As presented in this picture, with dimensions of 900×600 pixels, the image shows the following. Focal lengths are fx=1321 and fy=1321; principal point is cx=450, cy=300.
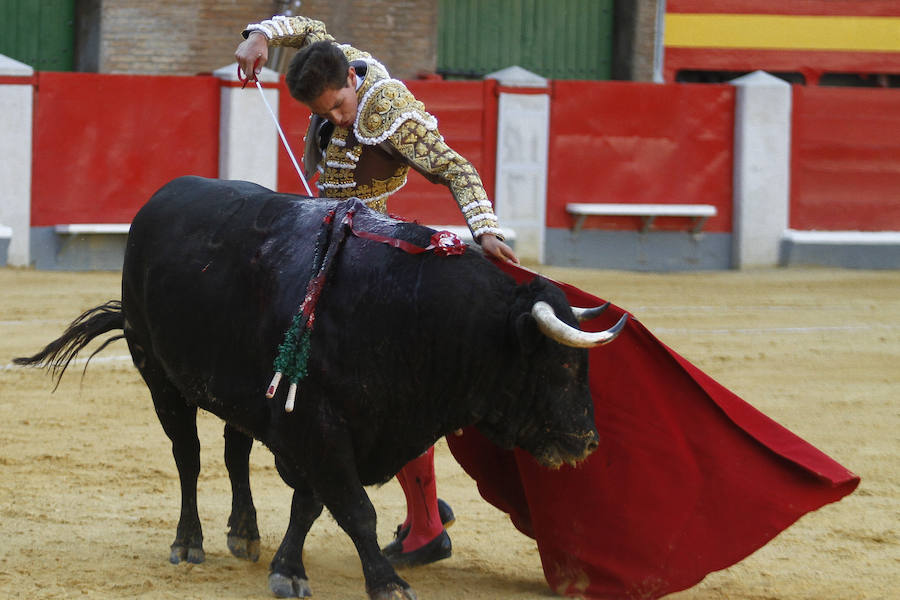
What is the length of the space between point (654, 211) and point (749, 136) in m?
0.98

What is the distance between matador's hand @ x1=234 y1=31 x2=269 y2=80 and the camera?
3410 mm

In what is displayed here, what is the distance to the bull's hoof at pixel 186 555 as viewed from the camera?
3.48 meters

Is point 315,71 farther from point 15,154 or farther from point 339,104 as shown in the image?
point 15,154

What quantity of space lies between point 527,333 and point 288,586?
870mm

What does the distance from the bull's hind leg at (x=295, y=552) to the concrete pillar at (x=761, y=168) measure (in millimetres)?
7883

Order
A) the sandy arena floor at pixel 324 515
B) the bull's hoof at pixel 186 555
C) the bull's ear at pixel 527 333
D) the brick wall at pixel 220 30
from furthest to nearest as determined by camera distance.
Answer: the brick wall at pixel 220 30 < the bull's hoof at pixel 186 555 < the sandy arena floor at pixel 324 515 < the bull's ear at pixel 527 333

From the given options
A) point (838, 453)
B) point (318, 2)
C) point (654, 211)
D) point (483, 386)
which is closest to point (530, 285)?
point (483, 386)

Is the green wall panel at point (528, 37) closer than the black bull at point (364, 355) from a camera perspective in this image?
No

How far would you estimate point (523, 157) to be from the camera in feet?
33.3

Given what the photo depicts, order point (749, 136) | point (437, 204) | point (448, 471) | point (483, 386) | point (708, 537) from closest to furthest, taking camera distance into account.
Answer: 1. point (483, 386)
2. point (708, 537)
3. point (448, 471)
4. point (437, 204)
5. point (749, 136)

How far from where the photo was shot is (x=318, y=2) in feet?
38.7

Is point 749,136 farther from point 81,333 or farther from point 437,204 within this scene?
point 81,333

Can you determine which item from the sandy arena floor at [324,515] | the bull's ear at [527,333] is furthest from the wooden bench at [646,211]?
the bull's ear at [527,333]

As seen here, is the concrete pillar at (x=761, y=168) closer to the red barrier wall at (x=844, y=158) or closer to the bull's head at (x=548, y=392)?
the red barrier wall at (x=844, y=158)
